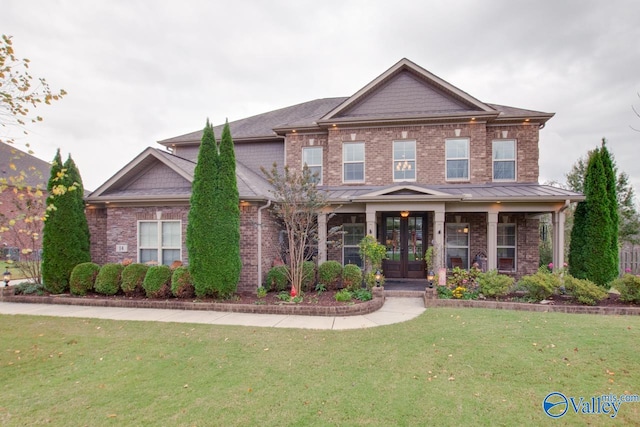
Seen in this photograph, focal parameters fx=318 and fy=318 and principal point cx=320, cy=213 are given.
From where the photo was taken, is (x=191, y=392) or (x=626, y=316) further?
(x=626, y=316)

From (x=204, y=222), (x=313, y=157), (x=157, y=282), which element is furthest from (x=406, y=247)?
(x=157, y=282)

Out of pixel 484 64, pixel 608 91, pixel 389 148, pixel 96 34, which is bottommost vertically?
pixel 389 148

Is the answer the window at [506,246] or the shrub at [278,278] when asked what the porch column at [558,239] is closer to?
the window at [506,246]

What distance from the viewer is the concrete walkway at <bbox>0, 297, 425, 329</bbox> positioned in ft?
23.0

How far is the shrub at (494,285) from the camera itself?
28.3 ft

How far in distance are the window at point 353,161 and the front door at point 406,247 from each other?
6.74 feet

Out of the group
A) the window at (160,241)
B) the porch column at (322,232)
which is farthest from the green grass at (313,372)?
the porch column at (322,232)

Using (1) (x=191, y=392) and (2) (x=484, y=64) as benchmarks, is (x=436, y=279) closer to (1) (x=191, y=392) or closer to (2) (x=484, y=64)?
(1) (x=191, y=392)

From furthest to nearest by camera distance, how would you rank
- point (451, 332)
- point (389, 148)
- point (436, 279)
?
point (389, 148)
point (436, 279)
point (451, 332)

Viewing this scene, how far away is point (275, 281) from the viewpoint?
9820 mm

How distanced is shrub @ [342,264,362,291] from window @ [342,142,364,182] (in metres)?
4.54

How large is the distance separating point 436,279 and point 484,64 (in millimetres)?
13508

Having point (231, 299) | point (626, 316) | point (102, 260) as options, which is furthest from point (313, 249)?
point (626, 316)

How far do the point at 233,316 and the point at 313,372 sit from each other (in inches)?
149
